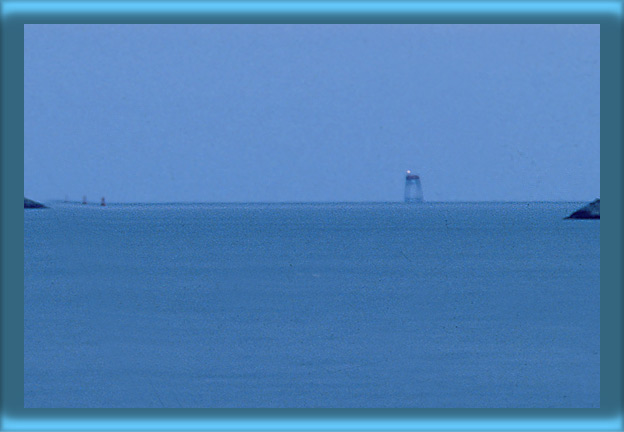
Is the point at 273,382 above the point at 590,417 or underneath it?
underneath

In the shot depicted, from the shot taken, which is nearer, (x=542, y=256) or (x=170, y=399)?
(x=170, y=399)

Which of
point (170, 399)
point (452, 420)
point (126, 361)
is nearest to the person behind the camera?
point (452, 420)

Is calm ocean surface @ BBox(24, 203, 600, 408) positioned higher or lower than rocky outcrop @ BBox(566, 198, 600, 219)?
lower

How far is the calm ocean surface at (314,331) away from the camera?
22.5 ft

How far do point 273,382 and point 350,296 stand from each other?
9.52 metres

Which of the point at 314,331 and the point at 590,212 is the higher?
the point at 590,212

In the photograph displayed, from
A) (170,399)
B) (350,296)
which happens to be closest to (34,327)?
(170,399)

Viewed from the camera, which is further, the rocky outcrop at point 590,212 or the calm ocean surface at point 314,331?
the rocky outcrop at point 590,212

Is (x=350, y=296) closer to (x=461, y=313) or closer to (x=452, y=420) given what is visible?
(x=461, y=313)

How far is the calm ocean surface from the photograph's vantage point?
686 centimetres

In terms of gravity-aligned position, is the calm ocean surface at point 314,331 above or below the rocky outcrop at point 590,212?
below

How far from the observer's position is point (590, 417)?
3.33 m

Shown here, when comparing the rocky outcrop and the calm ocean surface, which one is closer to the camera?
the calm ocean surface

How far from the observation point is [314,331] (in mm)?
11664
